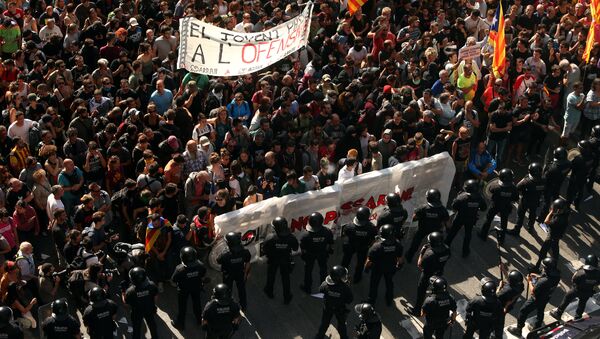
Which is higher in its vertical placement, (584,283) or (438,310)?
(438,310)

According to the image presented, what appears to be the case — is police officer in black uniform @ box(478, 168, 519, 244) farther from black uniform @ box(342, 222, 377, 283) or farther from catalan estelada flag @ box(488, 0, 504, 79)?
catalan estelada flag @ box(488, 0, 504, 79)

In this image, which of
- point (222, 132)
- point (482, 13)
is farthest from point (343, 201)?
point (482, 13)

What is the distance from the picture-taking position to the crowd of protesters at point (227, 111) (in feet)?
43.4

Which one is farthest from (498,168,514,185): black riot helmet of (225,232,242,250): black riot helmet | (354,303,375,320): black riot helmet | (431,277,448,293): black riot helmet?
(225,232,242,250): black riot helmet

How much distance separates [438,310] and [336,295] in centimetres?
145

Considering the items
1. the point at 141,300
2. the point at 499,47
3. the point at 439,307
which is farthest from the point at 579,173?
the point at 141,300

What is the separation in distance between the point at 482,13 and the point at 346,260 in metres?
10.4

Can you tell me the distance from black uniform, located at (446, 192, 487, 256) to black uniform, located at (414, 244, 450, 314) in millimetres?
1401

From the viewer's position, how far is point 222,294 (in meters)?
11.2

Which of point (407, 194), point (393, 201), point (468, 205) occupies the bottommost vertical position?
point (407, 194)

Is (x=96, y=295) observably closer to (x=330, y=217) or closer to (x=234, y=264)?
(x=234, y=264)

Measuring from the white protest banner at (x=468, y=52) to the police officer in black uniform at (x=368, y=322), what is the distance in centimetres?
726

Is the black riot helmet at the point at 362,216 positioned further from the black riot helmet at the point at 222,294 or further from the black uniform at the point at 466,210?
the black riot helmet at the point at 222,294

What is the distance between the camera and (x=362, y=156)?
50.9 feet
